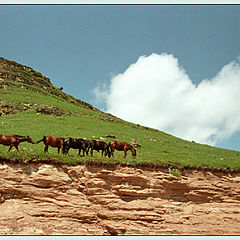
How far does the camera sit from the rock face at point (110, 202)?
13.5 metres

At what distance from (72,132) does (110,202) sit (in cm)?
2225

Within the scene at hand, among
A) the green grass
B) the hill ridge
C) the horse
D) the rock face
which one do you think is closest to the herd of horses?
the horse

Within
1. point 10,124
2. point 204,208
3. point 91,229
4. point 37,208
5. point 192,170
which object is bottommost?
point 91,229

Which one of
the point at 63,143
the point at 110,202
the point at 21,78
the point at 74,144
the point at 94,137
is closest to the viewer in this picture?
the point at 110,202

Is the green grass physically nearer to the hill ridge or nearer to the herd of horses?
the herd of horses

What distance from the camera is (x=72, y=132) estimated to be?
35.8 m

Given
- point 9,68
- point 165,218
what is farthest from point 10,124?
point 9,68

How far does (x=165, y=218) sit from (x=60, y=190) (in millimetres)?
7011

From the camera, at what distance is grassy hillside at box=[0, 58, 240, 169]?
58.9 feet

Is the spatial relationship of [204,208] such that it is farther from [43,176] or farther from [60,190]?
[43,176]

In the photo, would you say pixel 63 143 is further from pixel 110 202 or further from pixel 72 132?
pixel 72 132

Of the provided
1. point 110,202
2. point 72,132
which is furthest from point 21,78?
point 110,202

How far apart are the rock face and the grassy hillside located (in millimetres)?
1124

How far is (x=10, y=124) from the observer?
37.3 metres
